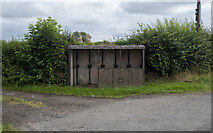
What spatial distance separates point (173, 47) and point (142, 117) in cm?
680

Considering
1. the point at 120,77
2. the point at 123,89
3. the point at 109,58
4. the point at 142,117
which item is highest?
the point at 109,58

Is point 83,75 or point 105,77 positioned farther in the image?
point 83,75

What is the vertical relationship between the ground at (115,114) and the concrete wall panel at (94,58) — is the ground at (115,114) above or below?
below

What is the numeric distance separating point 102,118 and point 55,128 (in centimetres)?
137

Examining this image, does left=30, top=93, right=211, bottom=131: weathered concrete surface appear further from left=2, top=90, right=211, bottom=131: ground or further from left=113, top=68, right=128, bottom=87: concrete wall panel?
left=113, top=68, right=128, bottom=87: concrete wall panel

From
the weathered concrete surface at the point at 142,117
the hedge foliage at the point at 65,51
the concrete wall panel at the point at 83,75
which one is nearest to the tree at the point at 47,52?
the hedge foliage at the point at 65,51

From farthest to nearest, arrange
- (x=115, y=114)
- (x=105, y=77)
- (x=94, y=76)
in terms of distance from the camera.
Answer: (x=94, y=76)
(x=105, y=77)
(x=115, y=114)

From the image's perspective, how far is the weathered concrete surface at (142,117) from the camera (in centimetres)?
526

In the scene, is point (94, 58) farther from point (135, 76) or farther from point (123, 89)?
point (123, 89)

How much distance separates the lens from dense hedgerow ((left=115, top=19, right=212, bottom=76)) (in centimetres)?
1173

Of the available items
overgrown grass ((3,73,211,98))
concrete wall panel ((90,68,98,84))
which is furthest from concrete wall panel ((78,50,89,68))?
overgrown grass ((3,73,211,98))

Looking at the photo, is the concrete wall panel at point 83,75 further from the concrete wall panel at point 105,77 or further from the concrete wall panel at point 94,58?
the concrete wall panel at point 105,77

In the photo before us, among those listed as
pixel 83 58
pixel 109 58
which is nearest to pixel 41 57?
pixel 83 58

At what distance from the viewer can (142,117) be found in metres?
6.07
